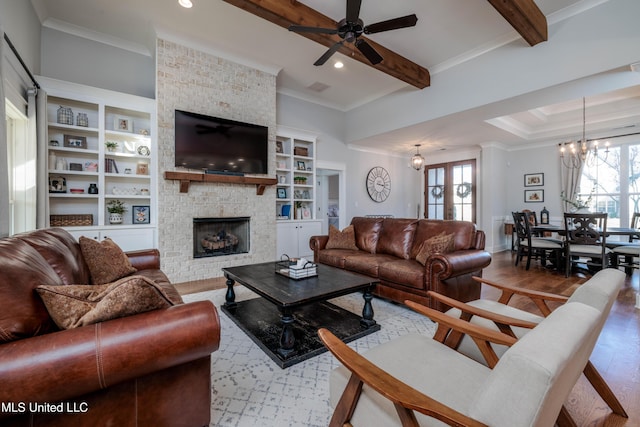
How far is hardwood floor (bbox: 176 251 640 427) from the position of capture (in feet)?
5.08

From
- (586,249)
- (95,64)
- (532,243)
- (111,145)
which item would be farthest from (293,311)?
(532,243)

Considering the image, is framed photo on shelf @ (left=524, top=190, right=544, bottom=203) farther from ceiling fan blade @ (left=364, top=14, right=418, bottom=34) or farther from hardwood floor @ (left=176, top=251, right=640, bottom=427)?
ceiling fan blade @ (left=364, top=14, right=418, bottom=34)

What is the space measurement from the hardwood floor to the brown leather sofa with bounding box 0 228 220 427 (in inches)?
78.7

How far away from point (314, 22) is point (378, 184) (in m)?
4.78

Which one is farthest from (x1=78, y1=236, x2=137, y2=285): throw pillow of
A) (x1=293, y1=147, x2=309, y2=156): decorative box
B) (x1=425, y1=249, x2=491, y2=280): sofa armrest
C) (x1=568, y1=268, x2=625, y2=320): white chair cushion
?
(x1=293, y1=147, x2=309, y2=156): decorative box

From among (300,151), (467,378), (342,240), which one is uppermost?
(300,151)

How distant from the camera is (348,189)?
6.86m

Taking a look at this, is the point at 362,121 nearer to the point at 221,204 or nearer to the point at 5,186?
the point at 221,204

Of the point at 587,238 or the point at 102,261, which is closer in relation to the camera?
the point at 102,261

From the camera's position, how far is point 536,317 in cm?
165

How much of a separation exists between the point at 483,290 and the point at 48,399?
424cm

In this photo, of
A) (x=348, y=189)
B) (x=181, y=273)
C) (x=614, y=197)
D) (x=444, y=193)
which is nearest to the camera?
(x=181, y=273)

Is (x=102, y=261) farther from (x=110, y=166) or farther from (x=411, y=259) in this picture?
(x=411, y=259)

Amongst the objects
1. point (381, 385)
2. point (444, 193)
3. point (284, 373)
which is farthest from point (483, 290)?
point (444, 193)
